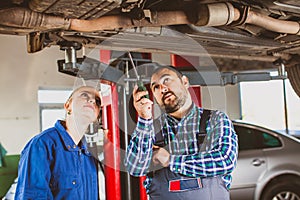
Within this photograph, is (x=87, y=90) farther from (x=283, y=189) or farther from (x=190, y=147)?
(x=283, y=189)

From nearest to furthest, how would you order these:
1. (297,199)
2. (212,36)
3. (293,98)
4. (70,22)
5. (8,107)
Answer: (70,22) < (212,36) < (297,199) < (8,107) < (293,98)

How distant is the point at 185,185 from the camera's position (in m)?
1.62

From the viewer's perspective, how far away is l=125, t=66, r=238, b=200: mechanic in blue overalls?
160 cm

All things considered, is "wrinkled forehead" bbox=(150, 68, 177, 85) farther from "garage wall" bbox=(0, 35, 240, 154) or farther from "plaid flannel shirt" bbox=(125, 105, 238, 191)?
"garage wall" bbox=(0, 35, 240, 154)

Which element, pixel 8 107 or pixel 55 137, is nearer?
pixel 55 137

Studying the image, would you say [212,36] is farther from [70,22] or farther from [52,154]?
[52,154]

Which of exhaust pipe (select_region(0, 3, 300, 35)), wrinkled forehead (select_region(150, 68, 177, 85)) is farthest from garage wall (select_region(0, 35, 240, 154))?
exhaust pipe (select_region(0, 3, 300, 35))

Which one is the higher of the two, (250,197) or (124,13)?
(124,13)

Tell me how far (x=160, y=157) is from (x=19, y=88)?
2.57 m

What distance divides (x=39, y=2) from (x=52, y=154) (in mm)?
487

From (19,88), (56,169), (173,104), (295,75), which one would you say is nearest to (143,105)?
(173,104)

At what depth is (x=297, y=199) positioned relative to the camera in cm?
307

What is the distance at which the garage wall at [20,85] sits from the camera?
3.85 metres

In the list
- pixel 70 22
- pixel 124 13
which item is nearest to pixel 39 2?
pixel 70 22
